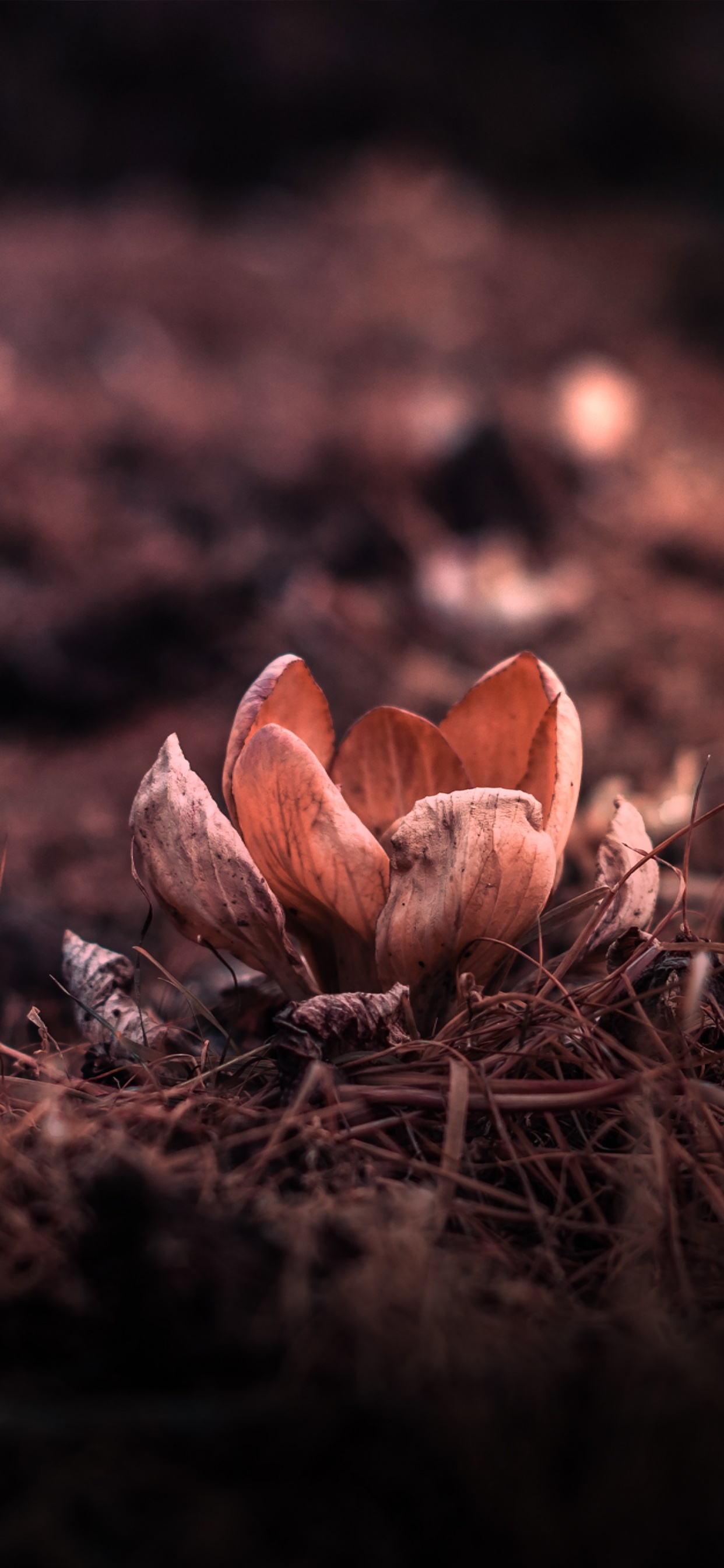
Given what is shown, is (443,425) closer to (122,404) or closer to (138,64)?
(122,404)

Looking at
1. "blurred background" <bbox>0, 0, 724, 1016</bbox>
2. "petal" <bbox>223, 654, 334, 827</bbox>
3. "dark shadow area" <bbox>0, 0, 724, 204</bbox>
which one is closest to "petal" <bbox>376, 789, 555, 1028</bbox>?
"petal" <bbox>223, 654, 334, 827</bbox>

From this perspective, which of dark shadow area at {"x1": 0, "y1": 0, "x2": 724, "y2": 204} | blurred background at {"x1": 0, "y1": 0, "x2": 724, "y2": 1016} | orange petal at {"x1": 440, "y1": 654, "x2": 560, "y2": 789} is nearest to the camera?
orange petal at {"x1": 440, "y1": 654, "x2": 560, "y2": 789}

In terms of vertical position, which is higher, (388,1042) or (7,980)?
(388,1042)

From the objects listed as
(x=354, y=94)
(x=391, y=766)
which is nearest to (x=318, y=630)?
(x=391, y=766)

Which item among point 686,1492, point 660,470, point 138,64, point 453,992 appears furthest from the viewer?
point 138,64

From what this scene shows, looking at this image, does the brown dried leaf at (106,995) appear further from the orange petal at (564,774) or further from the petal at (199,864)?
the orange petal at (564,774)

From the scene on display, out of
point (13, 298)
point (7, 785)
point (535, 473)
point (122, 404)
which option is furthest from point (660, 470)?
point (13, 298)

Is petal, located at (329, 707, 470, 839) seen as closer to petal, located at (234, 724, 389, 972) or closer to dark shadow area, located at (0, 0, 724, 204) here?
petal, located at (234, 724, 389, 972)
